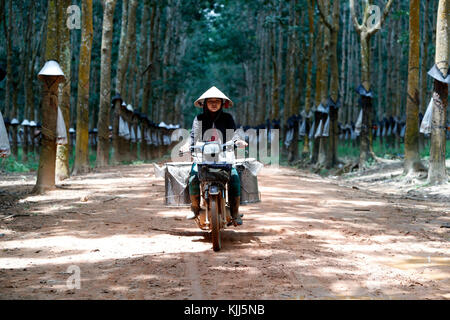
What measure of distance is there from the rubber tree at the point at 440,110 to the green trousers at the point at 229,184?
278 inches

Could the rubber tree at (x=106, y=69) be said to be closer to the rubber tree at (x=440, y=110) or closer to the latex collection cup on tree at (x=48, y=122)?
the latex collection cup on tree at (x=48, y=122)

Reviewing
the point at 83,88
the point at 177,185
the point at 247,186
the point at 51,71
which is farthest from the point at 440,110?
the point at 83,88

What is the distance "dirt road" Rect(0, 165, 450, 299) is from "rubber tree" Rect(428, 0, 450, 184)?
2.06 metres

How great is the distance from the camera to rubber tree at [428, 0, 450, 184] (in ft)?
37.6

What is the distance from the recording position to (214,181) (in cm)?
569

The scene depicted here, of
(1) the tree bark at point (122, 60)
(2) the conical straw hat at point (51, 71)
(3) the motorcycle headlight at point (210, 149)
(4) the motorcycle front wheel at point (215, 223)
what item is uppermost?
(1) the tree bark at point (122, 60)

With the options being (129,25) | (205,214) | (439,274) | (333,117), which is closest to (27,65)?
(129,25)

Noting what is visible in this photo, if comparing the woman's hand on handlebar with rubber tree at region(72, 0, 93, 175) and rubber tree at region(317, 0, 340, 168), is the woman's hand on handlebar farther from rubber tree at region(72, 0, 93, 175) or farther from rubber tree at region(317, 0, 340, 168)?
rubber tree at region(317, 0, 340, 168)

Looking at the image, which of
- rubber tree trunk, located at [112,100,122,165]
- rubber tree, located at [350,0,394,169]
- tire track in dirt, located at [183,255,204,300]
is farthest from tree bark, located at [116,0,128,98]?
tire track in dirt, located at [183,255,204,300]

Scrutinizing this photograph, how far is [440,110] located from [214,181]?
7.75 m

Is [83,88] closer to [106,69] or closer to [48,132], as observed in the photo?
[106,69]

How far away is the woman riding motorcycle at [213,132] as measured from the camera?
19.8 feet

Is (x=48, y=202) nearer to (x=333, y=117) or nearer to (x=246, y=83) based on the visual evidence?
(x=333, y=117)

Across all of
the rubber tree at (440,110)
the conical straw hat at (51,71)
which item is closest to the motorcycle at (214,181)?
the conical straw hat at (51,71)
